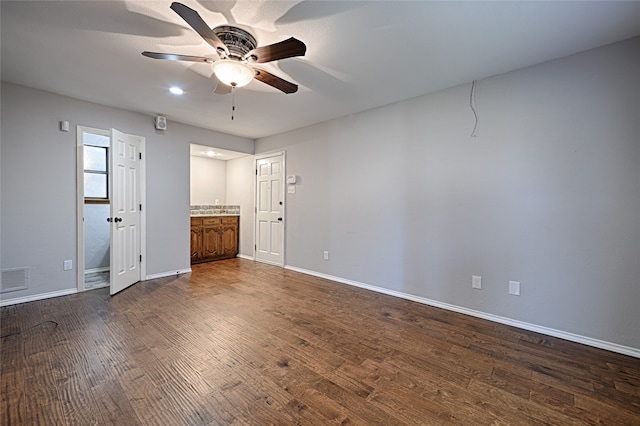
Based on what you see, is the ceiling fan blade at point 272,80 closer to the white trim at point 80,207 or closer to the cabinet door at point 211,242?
the white trim at point 80,207

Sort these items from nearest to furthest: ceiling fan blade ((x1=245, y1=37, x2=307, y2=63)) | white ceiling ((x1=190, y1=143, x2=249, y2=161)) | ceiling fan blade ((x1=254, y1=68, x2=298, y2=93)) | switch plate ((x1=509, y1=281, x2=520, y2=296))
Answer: ceiling fan blade ((x1=245, y1=37, x2=307, y2=63)) → ceiling fan blade ((x1=254, y1=68, x2=298, y2=93)) → switch plate ((x1=509, y1=281, x2=520, y2=296)) → white ceiling ((x1=190, y1=143, x2=249, y2=161))

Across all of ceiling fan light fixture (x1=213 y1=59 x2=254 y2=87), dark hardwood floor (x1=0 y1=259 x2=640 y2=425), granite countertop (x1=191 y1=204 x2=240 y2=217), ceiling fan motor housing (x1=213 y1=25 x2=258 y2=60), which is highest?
ceiling fan motor housing (x1=213 y1=25 x2=258 y2=60)

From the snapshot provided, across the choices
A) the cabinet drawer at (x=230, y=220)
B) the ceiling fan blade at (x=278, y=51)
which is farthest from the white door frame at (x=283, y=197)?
the ceiling fan blade at (x=278, y=51)

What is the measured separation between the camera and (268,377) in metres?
1.87

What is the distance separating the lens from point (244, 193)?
6070mm

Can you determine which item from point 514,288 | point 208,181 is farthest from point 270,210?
point 514,288

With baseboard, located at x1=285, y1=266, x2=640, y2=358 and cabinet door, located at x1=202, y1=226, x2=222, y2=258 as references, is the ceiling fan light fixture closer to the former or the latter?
baseboard, located at x1=285, y1=266, x2=640, y2=358

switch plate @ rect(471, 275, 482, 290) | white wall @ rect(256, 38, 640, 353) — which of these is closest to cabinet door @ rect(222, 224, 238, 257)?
white wall @ rect(256, 38, 640, 353)

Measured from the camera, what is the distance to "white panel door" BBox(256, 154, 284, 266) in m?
5.18

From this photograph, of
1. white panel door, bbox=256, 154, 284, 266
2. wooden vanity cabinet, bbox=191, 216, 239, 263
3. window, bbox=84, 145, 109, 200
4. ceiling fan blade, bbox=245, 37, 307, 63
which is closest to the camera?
ceiling fan blade, bbox=245, 37, 307, 63

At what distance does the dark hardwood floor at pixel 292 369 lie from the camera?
61.6 inches

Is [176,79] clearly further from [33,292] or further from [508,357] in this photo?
[508,357]

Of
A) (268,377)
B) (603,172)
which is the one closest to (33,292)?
(268,377)

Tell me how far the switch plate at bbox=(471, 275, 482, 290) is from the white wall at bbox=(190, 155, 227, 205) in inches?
217
